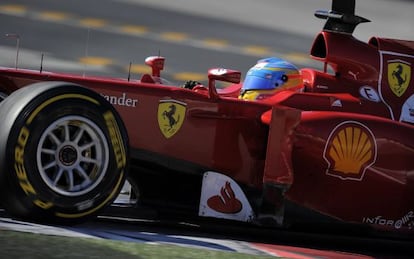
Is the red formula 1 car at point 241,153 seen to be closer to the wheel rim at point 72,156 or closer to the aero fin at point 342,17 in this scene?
the wheel rim at point 72,156

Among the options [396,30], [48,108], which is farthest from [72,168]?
[396,30]

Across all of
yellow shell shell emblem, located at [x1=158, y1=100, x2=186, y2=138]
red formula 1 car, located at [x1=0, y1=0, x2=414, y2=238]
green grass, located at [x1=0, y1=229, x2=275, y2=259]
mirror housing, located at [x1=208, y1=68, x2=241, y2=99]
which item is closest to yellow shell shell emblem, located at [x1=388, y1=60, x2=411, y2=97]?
red formula 1 car, located at [x1=0, y1=0, x2=414, y2=238]

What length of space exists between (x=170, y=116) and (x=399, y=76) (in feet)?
5.49

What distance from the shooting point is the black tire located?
5035mm

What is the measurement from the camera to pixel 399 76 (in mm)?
6512

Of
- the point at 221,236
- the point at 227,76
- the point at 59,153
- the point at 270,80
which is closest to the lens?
the point at 59,153

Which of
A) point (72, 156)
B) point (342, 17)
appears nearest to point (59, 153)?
point (72, 156)

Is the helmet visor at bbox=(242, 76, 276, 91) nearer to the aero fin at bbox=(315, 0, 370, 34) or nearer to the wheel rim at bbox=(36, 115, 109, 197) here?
the aero fin at bbox=(315, 0, 370, 34)

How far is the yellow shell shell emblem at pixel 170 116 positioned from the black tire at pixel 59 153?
0.46 metres

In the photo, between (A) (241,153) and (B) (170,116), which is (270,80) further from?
(B) (170,116)

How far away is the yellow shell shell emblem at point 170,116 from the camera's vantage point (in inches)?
228

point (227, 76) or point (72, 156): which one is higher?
point (227, 76)

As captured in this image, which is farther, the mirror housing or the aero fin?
the aero fin

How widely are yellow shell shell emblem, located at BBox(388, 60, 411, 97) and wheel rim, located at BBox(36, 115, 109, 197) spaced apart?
2.17m
